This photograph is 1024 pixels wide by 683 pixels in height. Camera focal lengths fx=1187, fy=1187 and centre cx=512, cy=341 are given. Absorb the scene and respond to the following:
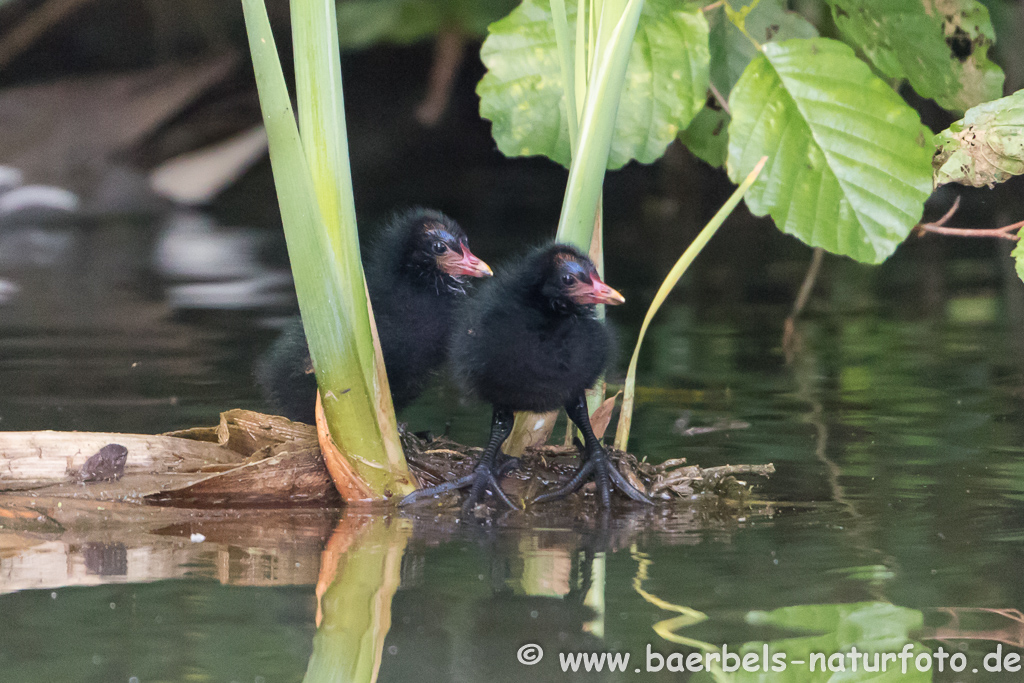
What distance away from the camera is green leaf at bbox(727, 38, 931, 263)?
2.52 metres

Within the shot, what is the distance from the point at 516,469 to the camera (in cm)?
259

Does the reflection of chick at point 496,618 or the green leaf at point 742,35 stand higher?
the green leaf at point 742,35

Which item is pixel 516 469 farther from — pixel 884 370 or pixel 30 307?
pixel 30 307

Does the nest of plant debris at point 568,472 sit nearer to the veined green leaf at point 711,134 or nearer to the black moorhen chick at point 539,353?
the black moorhen chick at point 539,353

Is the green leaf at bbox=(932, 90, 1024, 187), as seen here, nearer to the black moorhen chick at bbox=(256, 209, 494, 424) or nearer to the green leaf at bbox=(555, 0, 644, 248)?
the green leaf at bbox=(555, 0, 644, 248)

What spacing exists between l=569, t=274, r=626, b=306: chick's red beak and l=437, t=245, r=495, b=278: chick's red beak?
14.2 inches

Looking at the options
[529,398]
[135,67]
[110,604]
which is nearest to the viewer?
[110,604]

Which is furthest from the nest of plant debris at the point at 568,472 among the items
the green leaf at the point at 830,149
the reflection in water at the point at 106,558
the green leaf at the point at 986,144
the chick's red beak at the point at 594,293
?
the green leaf at the point at 986,144

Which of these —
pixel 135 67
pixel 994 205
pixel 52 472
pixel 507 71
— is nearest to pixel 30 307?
pixel 52 472

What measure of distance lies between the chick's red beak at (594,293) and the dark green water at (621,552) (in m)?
0.41

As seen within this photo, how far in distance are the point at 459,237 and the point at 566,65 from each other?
18.8 inches

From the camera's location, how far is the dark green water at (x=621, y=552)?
172 centimetres

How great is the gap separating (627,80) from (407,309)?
2.40 feet

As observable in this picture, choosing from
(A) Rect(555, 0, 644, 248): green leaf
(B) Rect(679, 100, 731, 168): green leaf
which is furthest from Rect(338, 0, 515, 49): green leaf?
(A) Rect(555, 0, 644, 248): green leaf
